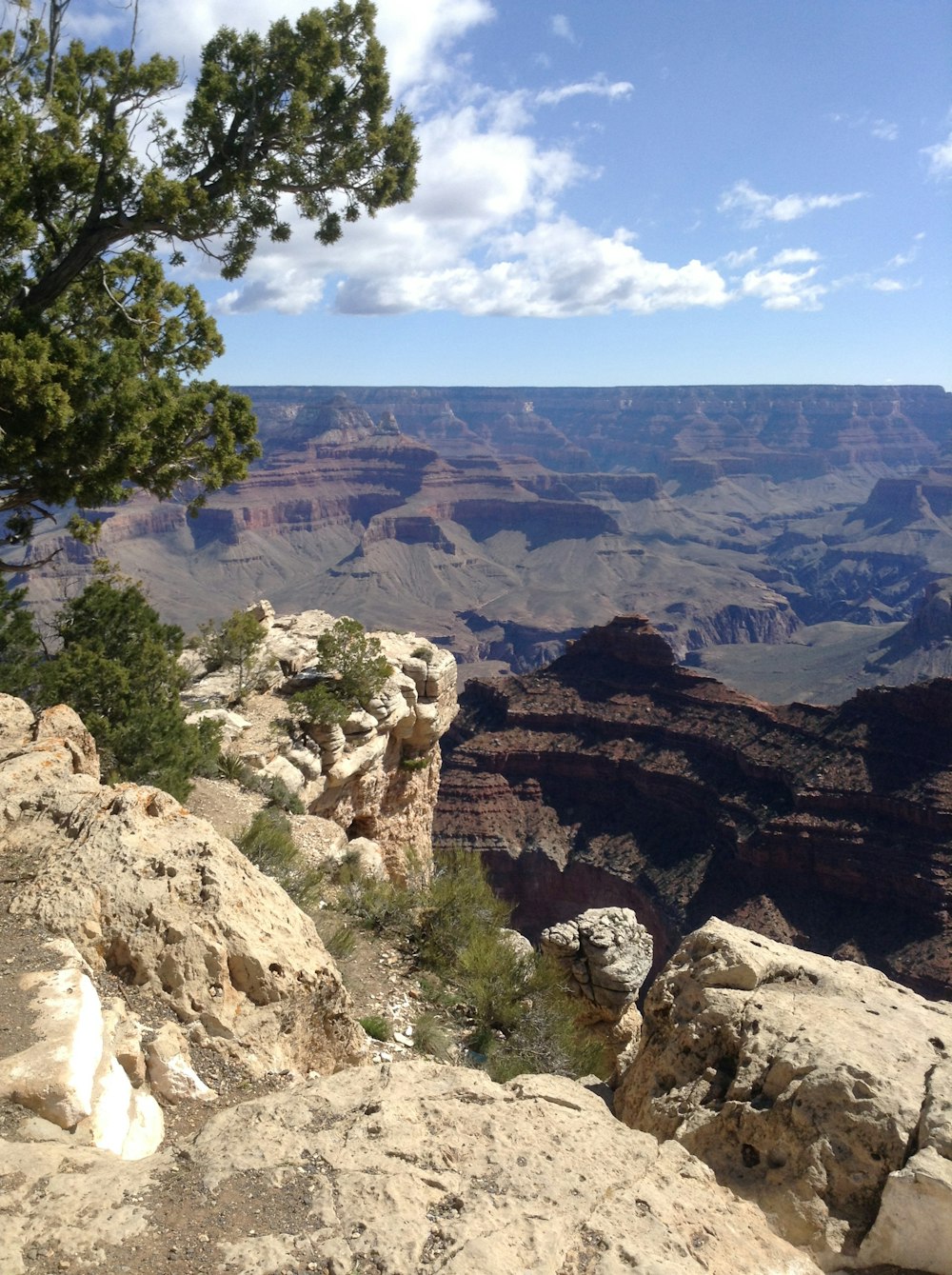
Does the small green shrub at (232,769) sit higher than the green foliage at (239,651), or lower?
lower

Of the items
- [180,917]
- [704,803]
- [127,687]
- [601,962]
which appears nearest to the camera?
[180,917]

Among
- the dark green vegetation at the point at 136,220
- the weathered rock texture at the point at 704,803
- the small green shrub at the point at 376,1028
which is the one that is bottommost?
the weathered rock texture at the point at 704,803

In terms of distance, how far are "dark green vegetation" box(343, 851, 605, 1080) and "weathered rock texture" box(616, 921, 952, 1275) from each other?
1903 mm

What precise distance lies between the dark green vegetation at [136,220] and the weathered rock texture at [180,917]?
452 centimetres

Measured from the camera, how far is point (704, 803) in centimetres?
4866

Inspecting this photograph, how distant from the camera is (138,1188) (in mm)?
4008

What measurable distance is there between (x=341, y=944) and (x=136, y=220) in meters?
9.57

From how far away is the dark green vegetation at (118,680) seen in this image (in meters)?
11.8

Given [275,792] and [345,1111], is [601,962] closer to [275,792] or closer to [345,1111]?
[275,792]

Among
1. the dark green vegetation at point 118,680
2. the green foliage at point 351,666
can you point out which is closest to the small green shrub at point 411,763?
the green foliage at point 351,666

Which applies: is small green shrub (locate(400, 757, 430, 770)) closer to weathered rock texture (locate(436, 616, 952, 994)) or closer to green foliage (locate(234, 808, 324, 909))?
green foliage (locate(234, 808, 324, 909))

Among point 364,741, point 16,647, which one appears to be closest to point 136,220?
point 16,647

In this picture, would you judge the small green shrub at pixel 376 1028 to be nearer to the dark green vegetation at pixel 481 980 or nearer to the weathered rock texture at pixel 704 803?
the dark green vegetation at pixel 481 980

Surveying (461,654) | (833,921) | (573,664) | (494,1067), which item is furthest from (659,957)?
→ (461,654)
